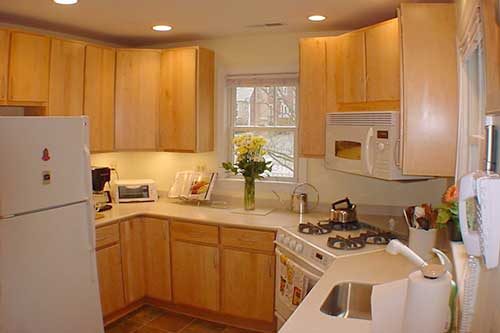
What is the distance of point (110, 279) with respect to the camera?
11.8 feet

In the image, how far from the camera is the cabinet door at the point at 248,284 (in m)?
3.46

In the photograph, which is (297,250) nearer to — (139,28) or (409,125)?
(409,125)

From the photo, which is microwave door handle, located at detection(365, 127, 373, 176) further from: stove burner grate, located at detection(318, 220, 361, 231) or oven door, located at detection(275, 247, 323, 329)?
oven door, located at detection(275, 247, 323, 329)

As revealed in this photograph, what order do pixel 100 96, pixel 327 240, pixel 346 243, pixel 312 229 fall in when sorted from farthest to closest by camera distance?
pixel 100 96
pixel 312 229
pixel 327 240
pixel 346 243

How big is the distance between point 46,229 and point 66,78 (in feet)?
4.47

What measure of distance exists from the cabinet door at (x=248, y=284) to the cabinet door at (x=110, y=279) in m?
0.82

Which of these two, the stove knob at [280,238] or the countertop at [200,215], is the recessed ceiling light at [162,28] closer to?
the countertop at [200,215]

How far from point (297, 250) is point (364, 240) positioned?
1.38 ft

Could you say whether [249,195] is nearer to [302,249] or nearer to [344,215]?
[344,215]

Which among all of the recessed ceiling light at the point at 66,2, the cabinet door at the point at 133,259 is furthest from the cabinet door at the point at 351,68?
the cabinet door at the point at 133,259

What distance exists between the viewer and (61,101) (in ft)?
11.9

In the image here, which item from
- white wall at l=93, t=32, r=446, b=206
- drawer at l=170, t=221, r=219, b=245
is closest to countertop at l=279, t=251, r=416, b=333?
white wall at l=93, t=32, r=446, b=206

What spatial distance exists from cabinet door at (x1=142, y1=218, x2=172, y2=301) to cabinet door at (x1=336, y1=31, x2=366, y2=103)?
68.5 inches

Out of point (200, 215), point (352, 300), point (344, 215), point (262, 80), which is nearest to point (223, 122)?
point (262, 80)
